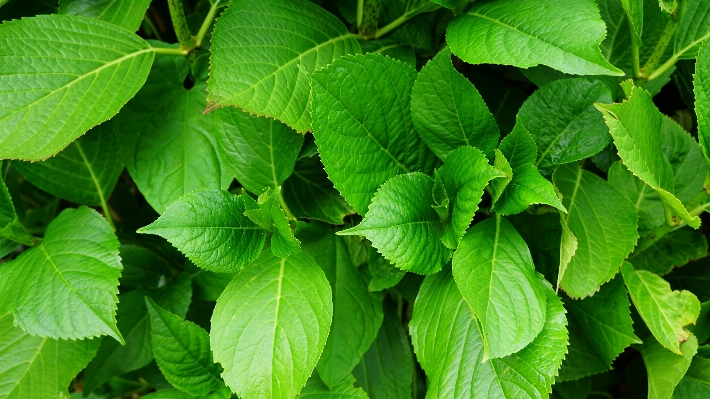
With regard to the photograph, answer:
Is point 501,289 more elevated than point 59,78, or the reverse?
point 59,78

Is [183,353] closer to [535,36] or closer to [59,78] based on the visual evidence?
[59,78]

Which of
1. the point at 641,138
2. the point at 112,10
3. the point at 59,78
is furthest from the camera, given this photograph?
the point at 112,10

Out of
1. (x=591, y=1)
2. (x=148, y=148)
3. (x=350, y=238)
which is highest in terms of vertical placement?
(x=591, y=1)

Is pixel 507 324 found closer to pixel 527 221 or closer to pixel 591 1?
pixel 527 221

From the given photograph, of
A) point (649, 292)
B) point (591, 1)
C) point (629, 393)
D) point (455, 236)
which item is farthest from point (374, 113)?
point (629, 393)

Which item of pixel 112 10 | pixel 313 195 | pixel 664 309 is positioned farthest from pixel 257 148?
pixel 664 309

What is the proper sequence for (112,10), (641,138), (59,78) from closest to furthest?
(641,138), (59,78), (112,10)

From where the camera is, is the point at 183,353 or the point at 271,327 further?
the point at 183,353
